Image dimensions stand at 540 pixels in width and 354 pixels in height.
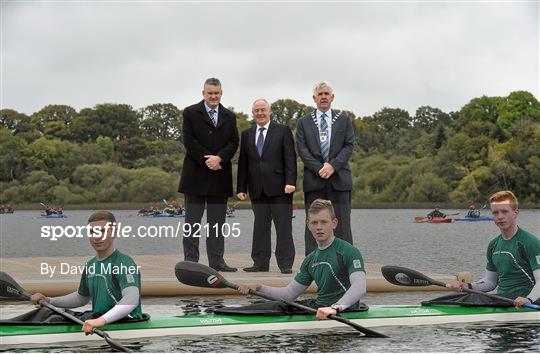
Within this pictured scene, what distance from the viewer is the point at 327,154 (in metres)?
14.3

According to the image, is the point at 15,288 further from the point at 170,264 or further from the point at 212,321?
the point at 170,264

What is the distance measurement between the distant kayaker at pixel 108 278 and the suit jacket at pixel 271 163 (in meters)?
4.42

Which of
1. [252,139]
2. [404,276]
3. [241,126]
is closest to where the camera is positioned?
[404,276]

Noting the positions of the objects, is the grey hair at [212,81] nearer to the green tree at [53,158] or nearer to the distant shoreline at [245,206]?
the distant shoreline at [245,206]

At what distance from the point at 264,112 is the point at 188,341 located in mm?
4643

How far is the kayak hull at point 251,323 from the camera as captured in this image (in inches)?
404

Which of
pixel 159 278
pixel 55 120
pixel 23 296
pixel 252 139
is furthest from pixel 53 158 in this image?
pixel 23 296

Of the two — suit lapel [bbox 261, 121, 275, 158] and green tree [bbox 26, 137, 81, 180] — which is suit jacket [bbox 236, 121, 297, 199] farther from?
green tree [bbox 26, 137, 81, 180]

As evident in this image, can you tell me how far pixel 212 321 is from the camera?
11039 millimetres

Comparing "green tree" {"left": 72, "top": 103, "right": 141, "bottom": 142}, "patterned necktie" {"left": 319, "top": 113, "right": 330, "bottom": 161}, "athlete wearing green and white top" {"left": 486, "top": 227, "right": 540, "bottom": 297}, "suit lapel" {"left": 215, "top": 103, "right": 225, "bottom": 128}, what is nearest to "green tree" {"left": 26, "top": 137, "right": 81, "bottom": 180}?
"green tree" {"left": 72, "top": 103, "right": 141, "bottom": 142}

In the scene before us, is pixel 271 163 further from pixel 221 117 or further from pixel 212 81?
pixel 212 81

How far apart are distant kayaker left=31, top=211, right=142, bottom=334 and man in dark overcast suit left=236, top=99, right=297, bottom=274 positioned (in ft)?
14.3

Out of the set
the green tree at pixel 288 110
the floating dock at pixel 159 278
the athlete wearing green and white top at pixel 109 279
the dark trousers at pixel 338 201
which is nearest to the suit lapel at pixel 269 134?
the dark trousers at pixel 338 201

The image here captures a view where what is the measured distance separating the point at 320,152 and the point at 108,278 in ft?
16.3
